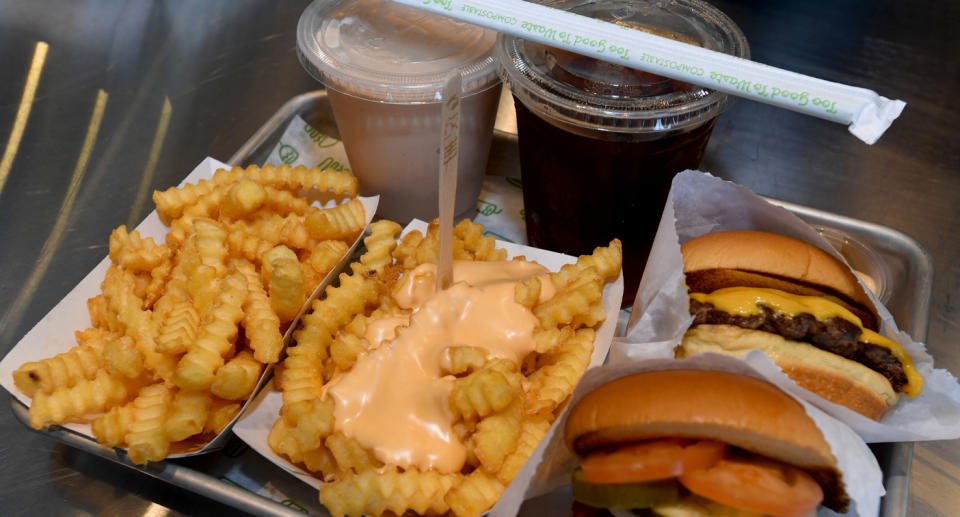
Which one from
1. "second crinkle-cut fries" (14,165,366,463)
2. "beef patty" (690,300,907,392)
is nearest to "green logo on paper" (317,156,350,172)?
"second crinkle-cut fries" (14,165,366,463)

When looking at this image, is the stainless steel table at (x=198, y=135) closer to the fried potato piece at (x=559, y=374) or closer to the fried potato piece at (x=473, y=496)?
the fried potato piece at (x=473, y=496)

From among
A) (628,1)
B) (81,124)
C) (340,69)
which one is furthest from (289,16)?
(628,1)

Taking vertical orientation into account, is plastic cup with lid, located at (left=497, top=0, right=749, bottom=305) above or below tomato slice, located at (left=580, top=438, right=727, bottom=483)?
above

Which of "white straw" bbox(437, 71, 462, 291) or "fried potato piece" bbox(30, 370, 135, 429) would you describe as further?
"fried potato piece" bbox(30, 370, 135, 429)

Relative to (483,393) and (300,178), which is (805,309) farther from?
(300,178)

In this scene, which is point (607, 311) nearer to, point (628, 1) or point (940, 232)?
point (628, 1)

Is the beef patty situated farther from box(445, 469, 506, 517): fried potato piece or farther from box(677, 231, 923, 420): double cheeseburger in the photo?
box(445, 469, 506, 517): fried potato piece

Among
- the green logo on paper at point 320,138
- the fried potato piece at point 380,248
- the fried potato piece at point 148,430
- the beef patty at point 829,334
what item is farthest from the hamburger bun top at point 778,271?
the green logo on paper at point 320,138
